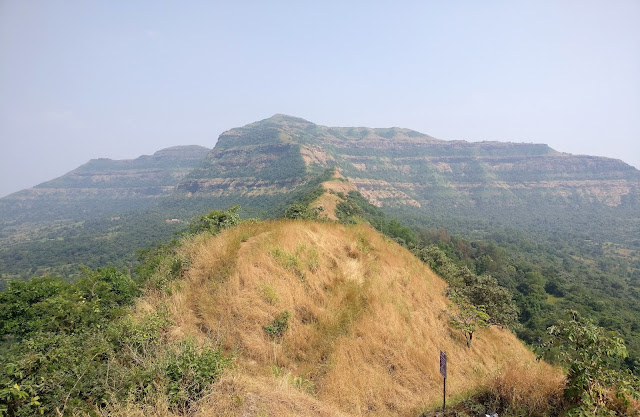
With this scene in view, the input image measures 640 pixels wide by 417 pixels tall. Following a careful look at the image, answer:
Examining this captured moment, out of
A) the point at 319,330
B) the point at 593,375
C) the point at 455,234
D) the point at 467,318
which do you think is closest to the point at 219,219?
the point at 319,330

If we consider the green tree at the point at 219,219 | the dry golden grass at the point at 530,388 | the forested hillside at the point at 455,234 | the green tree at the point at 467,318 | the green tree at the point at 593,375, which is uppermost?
the green tree at the point at 219,219

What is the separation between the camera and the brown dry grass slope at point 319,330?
611 centimetres

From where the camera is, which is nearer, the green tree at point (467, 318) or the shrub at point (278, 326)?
the shrub at point (278, 326)

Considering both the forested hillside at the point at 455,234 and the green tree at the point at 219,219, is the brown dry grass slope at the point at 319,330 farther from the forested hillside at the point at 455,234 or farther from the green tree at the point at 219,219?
the forested hillside at the point at 455,234

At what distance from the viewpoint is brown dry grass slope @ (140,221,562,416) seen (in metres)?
6.11

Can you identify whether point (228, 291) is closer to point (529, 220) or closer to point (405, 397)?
point (405, 397)

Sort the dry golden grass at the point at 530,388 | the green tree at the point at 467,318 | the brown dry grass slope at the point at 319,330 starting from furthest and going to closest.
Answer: the green tree at the point at 467,318, the brown dry grass slope at the point at 319,330, the dry golden grass at the point at 530,388

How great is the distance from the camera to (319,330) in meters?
8.03

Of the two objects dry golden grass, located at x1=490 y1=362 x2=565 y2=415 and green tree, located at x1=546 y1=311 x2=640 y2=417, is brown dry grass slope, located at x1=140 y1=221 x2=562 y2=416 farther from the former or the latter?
green tree, located at x1=546 y1=311 x2=640 y2=417

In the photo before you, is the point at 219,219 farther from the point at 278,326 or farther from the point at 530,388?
the point at 530,388

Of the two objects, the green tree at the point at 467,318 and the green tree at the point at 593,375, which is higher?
the green tree at the point at 593,375

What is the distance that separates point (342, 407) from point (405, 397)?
1676 mm

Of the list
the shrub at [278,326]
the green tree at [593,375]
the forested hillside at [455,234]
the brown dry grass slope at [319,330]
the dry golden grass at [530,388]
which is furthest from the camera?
the forested hillside at [455,234]

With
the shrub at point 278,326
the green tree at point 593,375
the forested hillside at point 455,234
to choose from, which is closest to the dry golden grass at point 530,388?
the green tree at point 593,375
